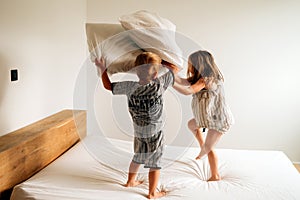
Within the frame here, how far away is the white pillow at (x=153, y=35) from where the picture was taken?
1.70 m

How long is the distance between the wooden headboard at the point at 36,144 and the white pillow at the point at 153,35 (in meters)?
0.79

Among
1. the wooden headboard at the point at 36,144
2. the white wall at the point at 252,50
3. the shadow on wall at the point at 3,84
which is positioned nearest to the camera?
the wooden headboard at the point at 36,144

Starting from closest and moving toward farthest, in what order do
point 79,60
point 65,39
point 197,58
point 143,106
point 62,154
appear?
point 143,106 < point 197,58 < point 62,154 < point 65,39 < point 79,60

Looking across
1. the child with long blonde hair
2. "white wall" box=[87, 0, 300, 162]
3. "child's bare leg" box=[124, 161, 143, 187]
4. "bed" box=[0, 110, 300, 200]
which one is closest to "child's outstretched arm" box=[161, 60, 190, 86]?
the child with long blonde hair

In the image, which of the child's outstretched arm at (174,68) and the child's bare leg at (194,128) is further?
the child's bare leg at (194,128)

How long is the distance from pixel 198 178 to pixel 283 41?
192 centimetres

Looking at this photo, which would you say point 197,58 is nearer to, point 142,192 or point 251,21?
point 142,192

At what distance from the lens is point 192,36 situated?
11.1 ft

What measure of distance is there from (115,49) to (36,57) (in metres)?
0.75

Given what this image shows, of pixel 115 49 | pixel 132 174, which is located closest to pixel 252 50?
pixel 115 49

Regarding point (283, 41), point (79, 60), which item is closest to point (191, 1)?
point (283, 41)

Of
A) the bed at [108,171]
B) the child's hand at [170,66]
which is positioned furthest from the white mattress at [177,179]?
the child's hand at [170,66]

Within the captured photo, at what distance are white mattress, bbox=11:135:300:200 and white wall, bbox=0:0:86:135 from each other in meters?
0.40

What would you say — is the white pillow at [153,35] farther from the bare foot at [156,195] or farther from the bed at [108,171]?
the bare foot at [156,195]
